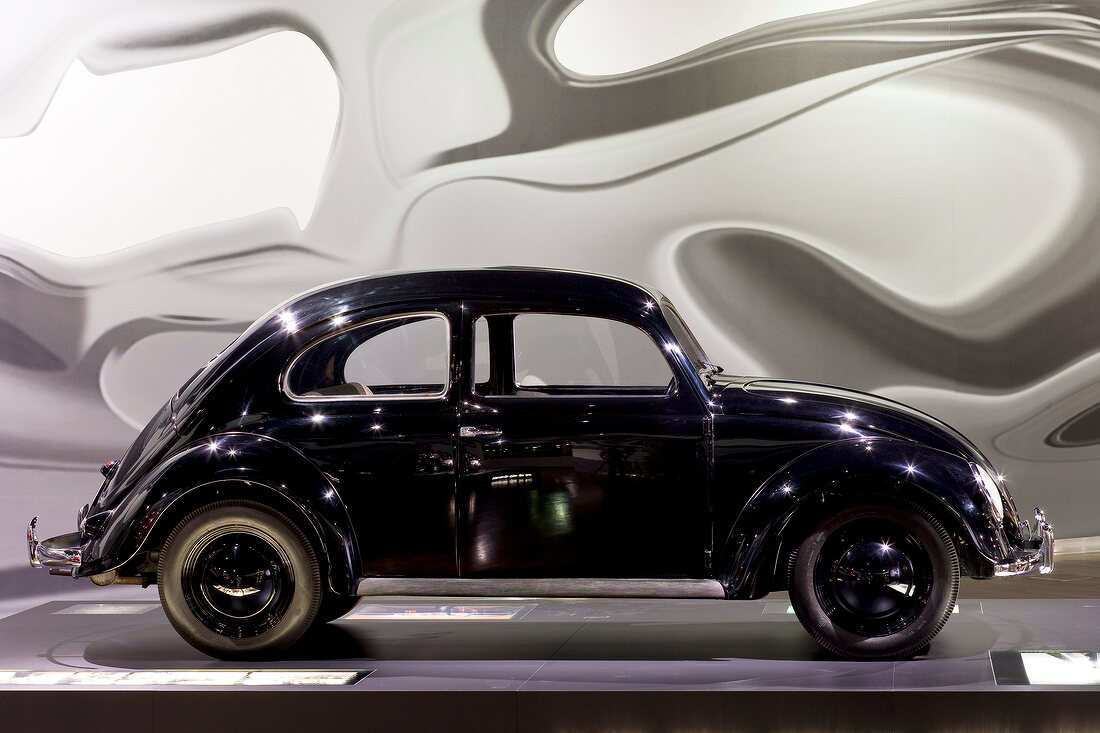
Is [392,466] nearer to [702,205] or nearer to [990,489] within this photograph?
[990,489]

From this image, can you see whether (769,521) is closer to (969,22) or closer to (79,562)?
(79,562)

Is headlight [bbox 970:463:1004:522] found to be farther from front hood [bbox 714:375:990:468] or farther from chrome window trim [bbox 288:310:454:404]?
chrome window trim [bbox 288:310:454:404]

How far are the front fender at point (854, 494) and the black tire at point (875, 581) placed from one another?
0.07 meters

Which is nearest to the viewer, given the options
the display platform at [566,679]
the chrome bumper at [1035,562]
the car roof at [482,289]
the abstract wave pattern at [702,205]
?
the display platform at [566,679]

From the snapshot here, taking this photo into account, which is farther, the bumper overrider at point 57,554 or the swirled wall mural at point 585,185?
the swirled wall mural at point 585,185

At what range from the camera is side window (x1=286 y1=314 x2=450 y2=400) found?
4.41m

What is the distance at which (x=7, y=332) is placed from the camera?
6477mm

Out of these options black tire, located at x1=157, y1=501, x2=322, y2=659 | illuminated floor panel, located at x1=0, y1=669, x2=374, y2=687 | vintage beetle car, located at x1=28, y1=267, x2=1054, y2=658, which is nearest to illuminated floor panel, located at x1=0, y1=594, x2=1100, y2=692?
illuminated floor panel, located at x1=0, y1=669, x2=374, y2=687

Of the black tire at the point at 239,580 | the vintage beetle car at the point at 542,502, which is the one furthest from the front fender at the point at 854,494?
the black tire at the point at 239,580

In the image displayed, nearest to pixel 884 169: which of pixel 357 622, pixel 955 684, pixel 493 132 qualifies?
pixel 493 132

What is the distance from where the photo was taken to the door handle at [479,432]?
Answer: 417cm

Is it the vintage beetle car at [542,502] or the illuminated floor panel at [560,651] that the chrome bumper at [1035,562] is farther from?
the illuminated floor panel at [560,651]

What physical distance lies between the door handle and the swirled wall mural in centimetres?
221

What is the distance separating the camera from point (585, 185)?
6.17 metres
